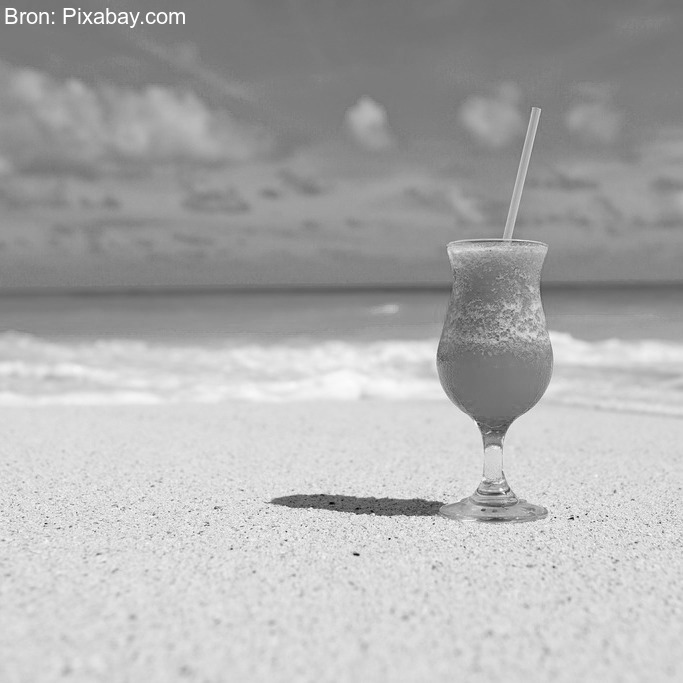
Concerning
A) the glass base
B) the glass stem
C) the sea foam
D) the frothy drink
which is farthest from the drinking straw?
the sea foam

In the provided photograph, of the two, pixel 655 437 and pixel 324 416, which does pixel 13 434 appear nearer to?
pixel 324 416

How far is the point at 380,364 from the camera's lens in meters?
11.3

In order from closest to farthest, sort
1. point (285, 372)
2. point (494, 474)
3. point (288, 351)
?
point (494, 474) → point (285, 372) → point (288, 351)

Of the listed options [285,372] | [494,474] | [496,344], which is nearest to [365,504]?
[494,474]

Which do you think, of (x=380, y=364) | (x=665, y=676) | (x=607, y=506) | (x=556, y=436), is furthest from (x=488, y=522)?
(x=380, y=364)

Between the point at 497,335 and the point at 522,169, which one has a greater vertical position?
the point at 522,169

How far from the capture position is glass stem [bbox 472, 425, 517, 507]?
2.80 metres

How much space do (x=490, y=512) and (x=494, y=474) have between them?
0.15 metres

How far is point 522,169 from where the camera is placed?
8.84 ft

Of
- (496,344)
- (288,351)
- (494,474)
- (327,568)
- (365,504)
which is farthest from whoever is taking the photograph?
(288,351)

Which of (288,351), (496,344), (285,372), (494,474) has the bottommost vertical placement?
(494,474)

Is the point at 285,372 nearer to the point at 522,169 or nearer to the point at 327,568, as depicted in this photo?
the point at 522,169

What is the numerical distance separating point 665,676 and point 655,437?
3.20 metres

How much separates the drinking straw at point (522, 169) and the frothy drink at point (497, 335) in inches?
2.7
